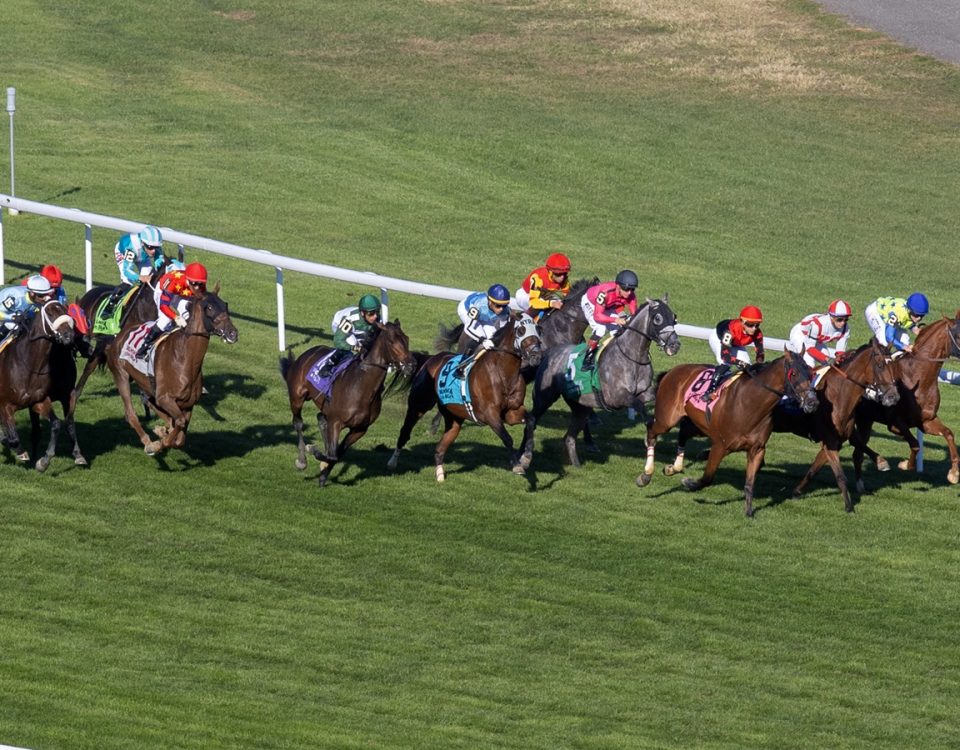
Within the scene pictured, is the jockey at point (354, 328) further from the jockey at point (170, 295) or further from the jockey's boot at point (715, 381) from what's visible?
the jockey's boot at point (715, 381)

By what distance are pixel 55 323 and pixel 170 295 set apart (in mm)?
1576

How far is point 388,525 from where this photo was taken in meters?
15.8

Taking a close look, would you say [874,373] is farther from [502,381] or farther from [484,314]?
[484,314]

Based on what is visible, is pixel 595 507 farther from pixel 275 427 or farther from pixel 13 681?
pixel 13 681

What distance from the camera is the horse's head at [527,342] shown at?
16453 millimetres

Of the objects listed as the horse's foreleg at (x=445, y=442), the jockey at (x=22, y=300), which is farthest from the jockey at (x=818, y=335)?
the jockey at (x=22, y=300)

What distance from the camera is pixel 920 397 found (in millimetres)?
17188

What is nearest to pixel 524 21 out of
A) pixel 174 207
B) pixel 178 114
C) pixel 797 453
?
pixel 178 114

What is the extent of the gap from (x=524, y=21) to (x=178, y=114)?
10380 mm

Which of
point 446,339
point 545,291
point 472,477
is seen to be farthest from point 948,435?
point 446,339

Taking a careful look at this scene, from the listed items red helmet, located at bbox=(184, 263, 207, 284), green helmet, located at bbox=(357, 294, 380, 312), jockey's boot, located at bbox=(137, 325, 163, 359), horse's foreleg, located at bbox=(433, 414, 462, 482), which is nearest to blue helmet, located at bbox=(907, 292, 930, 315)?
horse's foreleg, located at bbox=(433, 414, 462, 482)

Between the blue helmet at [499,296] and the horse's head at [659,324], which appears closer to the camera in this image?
the horse's head at [659,324]

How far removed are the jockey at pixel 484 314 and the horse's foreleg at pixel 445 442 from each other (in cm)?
68

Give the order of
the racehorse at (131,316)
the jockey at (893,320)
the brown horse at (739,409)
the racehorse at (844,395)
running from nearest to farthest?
Result: the brown horse at (739,409) < the racehorse at (844,395) < the jockey at (893,320) < the racehorse at (131,316)
